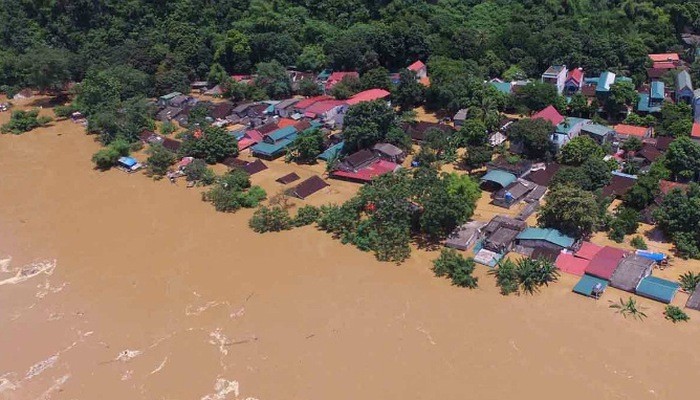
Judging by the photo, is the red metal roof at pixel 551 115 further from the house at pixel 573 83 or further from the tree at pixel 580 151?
the house at pixel 573 83

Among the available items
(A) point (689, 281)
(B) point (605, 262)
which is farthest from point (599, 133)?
Result: (A) point (689, 281)

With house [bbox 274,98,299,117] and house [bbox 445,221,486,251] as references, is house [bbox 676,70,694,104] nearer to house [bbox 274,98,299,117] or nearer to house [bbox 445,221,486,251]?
house [bbox 445,221,486,251]

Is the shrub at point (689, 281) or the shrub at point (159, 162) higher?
the shrub at point (689, 281)

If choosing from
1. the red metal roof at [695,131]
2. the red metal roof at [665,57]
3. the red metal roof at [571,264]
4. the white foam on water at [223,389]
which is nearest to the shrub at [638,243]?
the red metal roof at [571,264]

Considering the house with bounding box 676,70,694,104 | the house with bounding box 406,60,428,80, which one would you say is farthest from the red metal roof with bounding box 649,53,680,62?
the house with bounding box 406,60,428,80

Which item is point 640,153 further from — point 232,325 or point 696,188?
point 232,325
